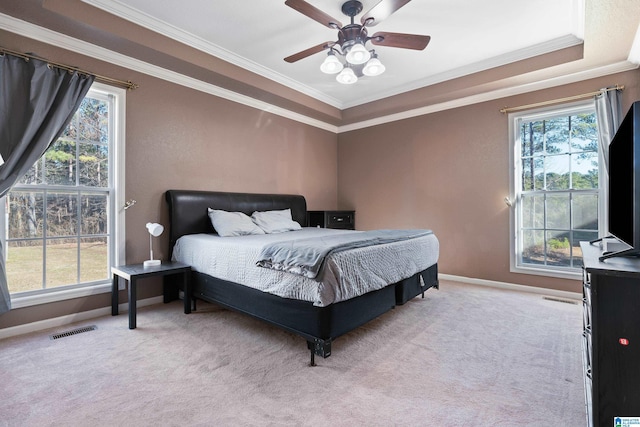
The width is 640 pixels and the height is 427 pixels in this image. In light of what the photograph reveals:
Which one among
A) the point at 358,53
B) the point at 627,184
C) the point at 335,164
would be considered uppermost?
the point at 358,53

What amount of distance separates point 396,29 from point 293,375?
325cm

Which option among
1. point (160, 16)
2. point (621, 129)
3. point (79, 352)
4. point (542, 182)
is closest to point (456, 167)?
point (542, 182)

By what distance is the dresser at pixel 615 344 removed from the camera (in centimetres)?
110

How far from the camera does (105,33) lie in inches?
104

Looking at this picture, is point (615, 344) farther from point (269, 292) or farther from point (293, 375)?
point (269, 292)

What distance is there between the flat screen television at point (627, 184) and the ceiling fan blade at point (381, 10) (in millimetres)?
1465

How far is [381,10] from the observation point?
85.0 inches

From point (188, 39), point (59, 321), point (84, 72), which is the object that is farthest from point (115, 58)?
point (59, 321)

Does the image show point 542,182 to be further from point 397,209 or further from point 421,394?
point 421,394

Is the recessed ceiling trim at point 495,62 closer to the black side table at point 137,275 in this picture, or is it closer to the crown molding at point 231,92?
the crown molding at point 231,92

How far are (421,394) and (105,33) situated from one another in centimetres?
372

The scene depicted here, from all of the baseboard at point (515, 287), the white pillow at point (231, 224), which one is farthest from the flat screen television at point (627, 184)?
the white pillow at point (231, 224)

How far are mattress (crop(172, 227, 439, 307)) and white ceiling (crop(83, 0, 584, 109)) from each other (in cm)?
211

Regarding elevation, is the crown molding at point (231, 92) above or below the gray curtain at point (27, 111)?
above
